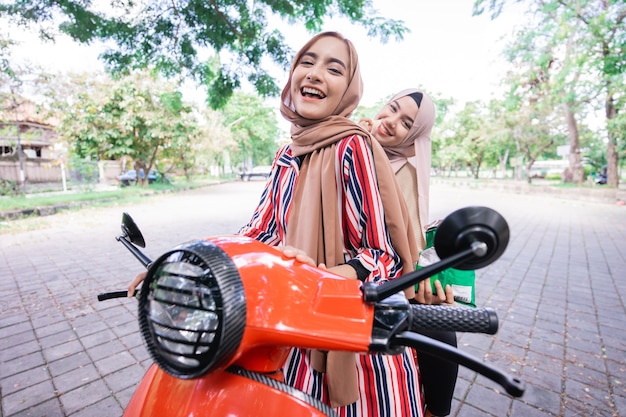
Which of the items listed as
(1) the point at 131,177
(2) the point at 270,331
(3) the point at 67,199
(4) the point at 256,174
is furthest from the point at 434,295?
(4) the point at 256,174

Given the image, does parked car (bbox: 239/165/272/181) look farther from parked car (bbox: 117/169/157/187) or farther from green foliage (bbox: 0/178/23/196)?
green foliage (bbox: 0/178/23/196)

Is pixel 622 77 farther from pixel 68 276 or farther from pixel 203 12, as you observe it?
pixel 68 276

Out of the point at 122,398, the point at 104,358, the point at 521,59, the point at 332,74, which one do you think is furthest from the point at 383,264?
the point at 521,59

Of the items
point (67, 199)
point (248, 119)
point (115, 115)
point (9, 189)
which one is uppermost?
point (248, 119)

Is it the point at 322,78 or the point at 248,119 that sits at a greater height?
the point at 248,119

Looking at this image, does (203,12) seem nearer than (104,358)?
No

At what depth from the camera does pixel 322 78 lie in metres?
1.16

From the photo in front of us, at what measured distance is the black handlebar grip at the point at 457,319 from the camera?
65 centimetres

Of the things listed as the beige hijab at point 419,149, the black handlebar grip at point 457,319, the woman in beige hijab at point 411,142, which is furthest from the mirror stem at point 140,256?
the beige hijab at point 419,149

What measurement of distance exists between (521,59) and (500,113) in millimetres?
6607

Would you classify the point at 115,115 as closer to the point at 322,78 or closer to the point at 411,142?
the point at 411,142

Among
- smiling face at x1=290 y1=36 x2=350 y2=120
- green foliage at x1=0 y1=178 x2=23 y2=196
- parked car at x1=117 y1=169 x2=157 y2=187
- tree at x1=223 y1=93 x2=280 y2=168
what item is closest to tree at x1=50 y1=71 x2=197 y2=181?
green foliage at x1=0 y1=178 x2=23 y2=196

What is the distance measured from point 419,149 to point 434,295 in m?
0.90

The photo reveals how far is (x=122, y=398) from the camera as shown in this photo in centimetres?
217
